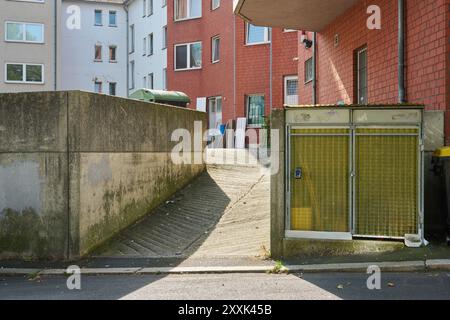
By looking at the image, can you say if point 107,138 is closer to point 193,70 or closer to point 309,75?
point 309,75

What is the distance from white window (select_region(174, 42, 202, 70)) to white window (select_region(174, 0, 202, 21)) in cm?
140

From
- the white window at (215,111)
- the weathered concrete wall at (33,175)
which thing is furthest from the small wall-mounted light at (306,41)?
the white window at (215,111)

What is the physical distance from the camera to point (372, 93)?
468 inches

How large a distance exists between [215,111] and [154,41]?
32.5 ft

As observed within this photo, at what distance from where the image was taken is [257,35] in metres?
25.1

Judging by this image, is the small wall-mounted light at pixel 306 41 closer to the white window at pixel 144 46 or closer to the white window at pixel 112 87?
the white window at pixel 144 46

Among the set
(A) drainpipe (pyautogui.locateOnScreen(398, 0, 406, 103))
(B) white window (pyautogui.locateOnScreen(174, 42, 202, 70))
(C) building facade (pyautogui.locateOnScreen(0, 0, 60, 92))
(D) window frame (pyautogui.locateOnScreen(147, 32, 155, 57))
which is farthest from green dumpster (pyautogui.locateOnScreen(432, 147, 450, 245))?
(C) building facade (pyautogui.locateOnScreen(0, 0, 60, 92))

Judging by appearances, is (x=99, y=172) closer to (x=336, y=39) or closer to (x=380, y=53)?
(x=380, y=53)

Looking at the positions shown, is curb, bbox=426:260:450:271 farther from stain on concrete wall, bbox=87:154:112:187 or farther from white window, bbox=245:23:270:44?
white window, bbox=245:23:270:44

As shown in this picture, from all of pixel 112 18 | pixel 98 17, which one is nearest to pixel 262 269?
pixel 112 18

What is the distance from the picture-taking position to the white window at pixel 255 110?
81.7 feet

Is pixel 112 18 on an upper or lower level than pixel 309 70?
upper

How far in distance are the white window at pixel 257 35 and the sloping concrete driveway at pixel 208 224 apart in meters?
12.3
